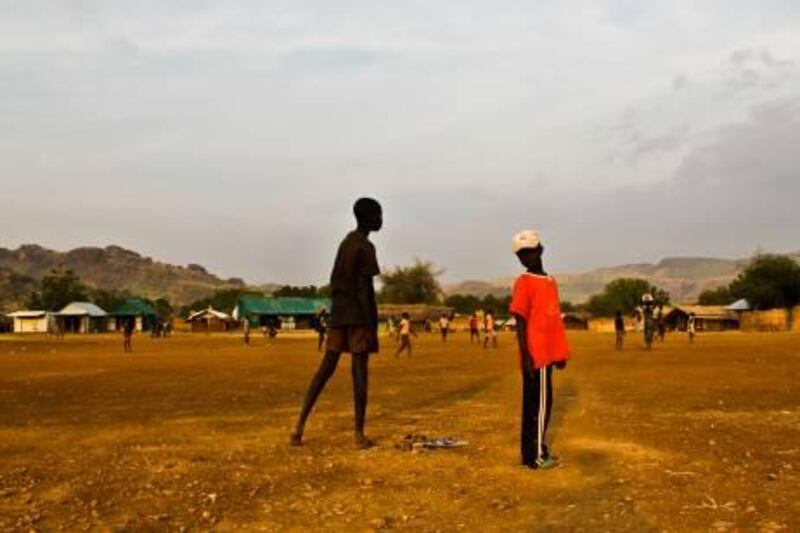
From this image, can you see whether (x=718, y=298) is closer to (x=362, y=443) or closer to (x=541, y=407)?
(x=362, y=443)

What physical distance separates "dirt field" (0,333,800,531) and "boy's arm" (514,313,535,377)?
2.42 ft

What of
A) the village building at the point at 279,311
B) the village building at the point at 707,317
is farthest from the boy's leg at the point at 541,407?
the village building at the point at 707,317

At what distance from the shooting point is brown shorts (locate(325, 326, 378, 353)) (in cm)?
746

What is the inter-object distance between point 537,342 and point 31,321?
108 m

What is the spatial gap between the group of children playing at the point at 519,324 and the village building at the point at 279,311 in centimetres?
8658

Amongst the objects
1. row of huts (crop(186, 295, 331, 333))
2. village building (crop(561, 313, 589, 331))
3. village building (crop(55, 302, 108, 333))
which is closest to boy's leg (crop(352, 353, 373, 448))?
row of huts (crop(186, 295, 331, 333))

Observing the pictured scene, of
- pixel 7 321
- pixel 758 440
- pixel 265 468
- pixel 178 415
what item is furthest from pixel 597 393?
pixel 7 321

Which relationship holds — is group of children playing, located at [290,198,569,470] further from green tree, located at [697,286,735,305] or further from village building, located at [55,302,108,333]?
green tree, located at [697,286,735,305]

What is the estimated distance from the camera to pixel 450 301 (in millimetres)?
Answer: 141375

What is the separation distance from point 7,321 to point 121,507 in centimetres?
11265

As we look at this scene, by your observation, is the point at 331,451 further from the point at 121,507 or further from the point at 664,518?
the point at 664,518

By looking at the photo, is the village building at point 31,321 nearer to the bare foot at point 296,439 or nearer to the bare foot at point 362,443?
the bare foot at point 296,439

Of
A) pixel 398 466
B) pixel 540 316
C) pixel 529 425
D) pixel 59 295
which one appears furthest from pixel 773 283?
pixel 59 295

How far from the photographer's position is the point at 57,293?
117062 millimetres
